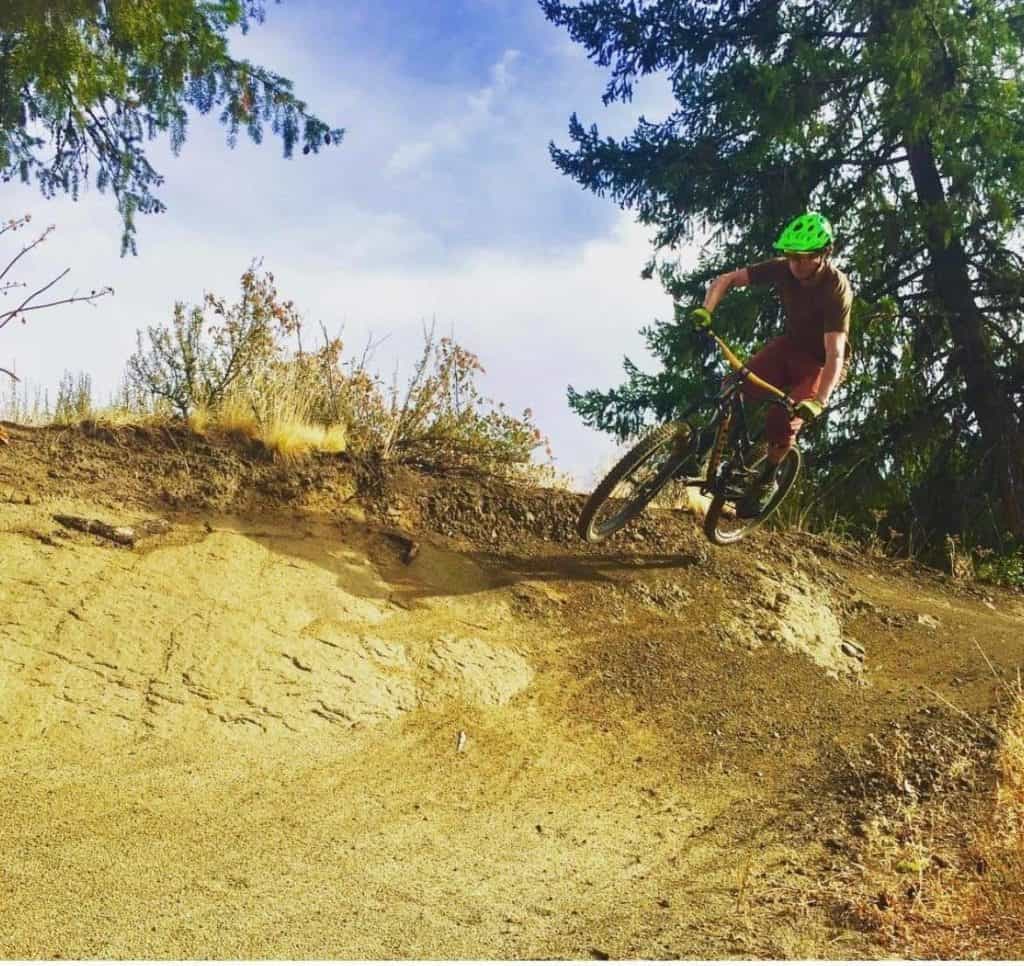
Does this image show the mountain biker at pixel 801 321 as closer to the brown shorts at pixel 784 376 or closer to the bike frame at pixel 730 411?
the brown shorts at pixel 784 376

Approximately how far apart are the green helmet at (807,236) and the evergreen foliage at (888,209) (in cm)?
671

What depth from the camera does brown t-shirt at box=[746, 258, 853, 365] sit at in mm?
7500

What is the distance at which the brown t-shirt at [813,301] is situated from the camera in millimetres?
7500

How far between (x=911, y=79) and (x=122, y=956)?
13164mm

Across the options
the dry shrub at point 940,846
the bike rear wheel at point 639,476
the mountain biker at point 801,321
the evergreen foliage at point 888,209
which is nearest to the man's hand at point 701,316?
the mountain biker at point 801,321

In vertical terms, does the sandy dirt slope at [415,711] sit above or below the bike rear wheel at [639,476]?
below

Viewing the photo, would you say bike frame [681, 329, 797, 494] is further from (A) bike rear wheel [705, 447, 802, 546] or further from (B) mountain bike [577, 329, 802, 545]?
(A) bike rear wheel [705, 447, 802, 546]

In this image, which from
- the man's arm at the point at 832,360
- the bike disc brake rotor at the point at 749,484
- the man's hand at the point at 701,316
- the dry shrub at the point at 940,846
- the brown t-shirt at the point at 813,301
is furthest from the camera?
the bike disc brake rotor at the point at 749,484

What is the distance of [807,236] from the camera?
283 inches

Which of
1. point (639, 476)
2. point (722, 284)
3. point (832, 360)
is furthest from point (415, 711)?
point (832, 360)

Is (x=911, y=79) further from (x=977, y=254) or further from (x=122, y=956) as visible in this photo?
(x=122, y=956)

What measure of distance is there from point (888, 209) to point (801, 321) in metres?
7.59

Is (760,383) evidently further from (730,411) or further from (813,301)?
(813,301)

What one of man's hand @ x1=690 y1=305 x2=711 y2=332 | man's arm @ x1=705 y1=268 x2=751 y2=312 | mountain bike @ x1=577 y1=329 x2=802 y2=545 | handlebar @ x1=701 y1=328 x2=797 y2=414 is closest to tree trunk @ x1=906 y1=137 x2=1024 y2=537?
mountain bike @ x1=577 y1=329 x2=802 y2=545
